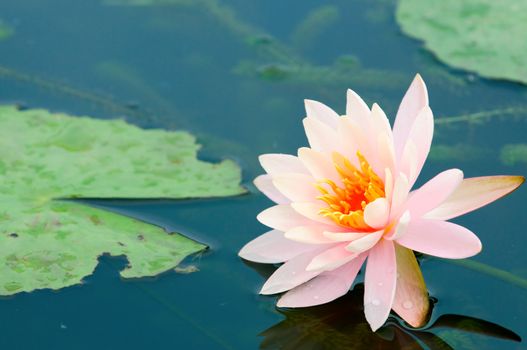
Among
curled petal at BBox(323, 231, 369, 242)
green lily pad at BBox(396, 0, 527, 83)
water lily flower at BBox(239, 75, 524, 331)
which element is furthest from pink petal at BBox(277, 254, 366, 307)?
green lily pad at BBox(396, 0, 527, 83)

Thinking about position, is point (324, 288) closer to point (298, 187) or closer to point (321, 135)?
point (298, 187)

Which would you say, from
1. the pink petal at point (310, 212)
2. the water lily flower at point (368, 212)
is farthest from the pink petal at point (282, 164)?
the pink petal at point (310, 212)

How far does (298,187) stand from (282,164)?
0.46ft

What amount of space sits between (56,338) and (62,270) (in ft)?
0.78

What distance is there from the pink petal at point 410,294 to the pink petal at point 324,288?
125 mm

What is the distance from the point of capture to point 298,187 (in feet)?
7.52

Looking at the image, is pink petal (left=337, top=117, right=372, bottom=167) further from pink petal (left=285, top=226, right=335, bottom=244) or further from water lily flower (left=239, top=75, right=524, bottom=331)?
pink petal (left=285, top=226, right=335, bottom=244)

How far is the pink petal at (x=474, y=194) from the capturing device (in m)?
2.17

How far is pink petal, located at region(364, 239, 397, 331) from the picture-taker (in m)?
2.07

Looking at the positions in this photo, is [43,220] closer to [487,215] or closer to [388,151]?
[388,151]

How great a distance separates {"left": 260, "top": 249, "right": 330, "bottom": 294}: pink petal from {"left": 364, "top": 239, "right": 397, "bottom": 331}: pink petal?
16 centimetres

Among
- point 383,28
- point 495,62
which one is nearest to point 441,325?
point 495,62

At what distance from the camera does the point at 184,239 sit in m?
2.62

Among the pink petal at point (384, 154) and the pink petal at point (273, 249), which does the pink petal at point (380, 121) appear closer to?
the pink petal at point (384, 154)
